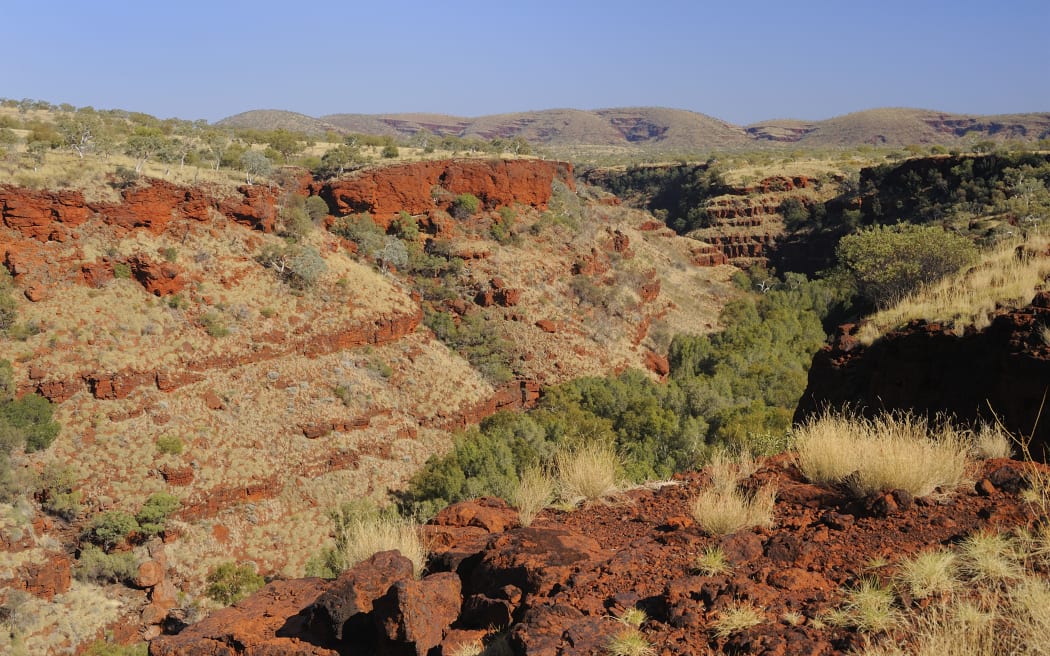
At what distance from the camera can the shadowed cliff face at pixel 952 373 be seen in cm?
598

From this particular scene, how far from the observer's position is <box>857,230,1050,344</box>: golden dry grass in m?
7.40

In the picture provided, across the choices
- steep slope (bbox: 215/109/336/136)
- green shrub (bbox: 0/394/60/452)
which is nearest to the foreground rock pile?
green shrub (bbox: 0/394/60/452)

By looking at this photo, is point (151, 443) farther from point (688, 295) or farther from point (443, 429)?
point (688, 295)

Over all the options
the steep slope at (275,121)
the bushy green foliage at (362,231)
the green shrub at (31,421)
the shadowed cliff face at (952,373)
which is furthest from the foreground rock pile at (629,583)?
the steep slope at (275,121)

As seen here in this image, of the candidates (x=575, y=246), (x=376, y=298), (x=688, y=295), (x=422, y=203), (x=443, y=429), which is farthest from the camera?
(x=688, y=295)

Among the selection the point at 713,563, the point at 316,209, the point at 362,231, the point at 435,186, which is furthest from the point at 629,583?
the point at 435,186

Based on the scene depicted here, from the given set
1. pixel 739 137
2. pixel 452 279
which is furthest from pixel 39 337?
pixel 739 137

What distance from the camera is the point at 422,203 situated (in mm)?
33938

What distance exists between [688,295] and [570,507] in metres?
37.9

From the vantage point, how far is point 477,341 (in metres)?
27.3

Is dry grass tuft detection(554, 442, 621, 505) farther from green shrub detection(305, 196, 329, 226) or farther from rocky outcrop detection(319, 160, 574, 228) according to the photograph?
rocky outcrop detection(319, 160, 574, 228)

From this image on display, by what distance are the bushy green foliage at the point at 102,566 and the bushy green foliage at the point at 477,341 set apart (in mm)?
13799

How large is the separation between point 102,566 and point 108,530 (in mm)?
801

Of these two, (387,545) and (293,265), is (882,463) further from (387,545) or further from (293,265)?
(293,265)
